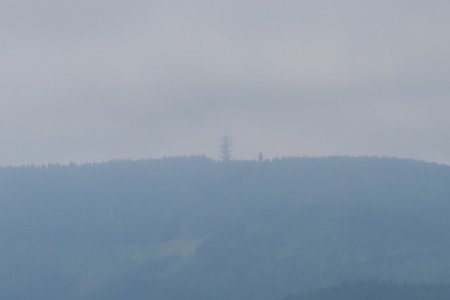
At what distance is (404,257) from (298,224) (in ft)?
39.7

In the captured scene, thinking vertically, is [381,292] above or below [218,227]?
above

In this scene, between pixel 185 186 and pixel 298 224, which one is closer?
pixel 298 224

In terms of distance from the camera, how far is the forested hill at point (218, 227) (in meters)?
79.6

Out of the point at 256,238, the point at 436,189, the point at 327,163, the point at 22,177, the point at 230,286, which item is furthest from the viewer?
the point at 22,177

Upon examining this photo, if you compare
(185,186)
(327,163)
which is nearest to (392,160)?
(327,163)

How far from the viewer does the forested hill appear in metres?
79.6

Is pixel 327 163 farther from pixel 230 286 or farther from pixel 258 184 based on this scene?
pixel 230 286

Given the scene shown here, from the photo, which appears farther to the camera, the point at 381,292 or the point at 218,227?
the point at 218,227

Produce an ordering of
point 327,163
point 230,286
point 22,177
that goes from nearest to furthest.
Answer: point 230,286 → point 327,163 → point 22,177

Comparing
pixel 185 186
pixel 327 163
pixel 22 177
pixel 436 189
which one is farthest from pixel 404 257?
pixel 22 177

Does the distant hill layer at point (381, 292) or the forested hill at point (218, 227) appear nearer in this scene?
the distant hill layer at point (381, 292)

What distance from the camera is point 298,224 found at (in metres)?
89.6

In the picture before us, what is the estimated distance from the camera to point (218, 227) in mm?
95125

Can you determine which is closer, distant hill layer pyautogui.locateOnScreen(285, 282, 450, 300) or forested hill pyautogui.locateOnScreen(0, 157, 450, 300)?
distant hill layer pyautogui.locateOnScreen(285, 282, 450, 300)
